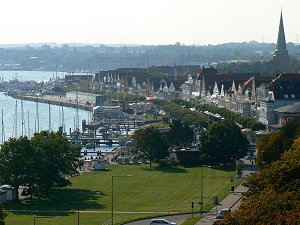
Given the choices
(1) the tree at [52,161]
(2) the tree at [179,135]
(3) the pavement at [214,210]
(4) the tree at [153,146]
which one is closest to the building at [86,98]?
(2) the tree at [179,135]

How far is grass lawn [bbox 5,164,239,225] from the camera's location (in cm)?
4162

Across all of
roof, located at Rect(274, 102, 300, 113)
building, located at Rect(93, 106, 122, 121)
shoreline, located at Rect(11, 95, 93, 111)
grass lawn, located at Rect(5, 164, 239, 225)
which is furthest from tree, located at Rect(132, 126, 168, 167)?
shoreline, located at Rect(11, 95, 93, 111)

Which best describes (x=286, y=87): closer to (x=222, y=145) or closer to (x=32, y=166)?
(x=222, y=145)

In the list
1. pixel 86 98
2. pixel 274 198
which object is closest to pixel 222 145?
pixel 274 198

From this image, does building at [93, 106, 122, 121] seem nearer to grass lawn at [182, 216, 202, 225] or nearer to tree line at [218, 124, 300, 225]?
grass lawn at [182, 216, 202, 225]

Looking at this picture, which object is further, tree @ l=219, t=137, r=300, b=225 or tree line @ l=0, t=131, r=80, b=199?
tree line @ l=0, t=131, r=80, b=199

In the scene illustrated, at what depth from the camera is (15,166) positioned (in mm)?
46844

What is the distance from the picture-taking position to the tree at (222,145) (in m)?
58.1

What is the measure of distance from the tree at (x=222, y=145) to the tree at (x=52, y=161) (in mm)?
7873

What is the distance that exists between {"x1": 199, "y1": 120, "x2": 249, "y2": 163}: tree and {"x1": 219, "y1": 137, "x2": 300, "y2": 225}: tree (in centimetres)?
1905

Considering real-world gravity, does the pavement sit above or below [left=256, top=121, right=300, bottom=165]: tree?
below

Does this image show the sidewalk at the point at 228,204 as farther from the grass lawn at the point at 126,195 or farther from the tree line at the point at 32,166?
the tree line at the point at 32,166

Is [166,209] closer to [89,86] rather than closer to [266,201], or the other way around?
[266,201]

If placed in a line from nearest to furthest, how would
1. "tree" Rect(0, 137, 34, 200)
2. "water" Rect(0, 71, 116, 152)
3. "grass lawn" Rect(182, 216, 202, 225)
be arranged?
"grass lawn" Rect(182, 216, 202, 225)
"tree" Rect(0, 137, 34, 200)
"water" Rect(0, 71, 116, 152)
